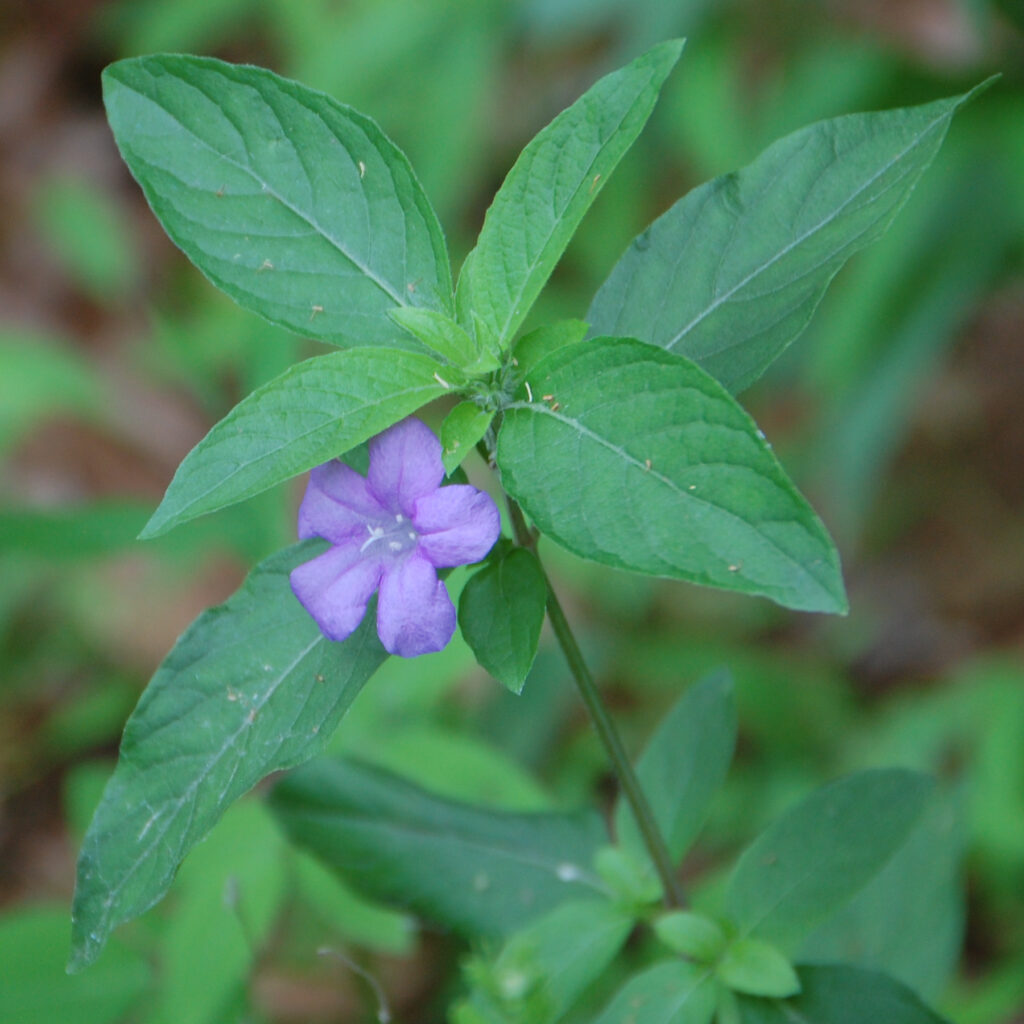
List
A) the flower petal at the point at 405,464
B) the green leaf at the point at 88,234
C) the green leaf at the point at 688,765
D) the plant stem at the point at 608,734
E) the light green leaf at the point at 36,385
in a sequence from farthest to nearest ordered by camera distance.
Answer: the green leaf at the point at 88,234 < the light green leaf at the point at 36,385 < the green leaf at the point at 688,765 < the plant stem at the point at 608,734 < the flower petal at the point at 405,464

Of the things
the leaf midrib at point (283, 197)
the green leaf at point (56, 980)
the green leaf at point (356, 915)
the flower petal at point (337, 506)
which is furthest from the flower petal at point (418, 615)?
the green leaf at point (56, 980)

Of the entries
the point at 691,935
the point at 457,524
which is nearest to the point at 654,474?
the point at 457,524

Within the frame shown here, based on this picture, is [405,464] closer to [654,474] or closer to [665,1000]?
[654,474]

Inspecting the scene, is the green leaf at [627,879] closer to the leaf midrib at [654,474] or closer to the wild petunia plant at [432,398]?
the wild petunia plant at [432,398]

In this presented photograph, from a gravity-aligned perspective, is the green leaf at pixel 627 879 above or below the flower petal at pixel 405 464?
below

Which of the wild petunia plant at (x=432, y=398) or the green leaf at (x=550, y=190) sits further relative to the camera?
the green leaf at (x=550, y=190)
